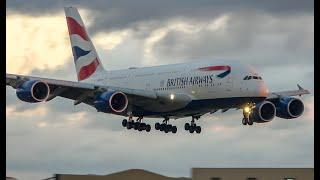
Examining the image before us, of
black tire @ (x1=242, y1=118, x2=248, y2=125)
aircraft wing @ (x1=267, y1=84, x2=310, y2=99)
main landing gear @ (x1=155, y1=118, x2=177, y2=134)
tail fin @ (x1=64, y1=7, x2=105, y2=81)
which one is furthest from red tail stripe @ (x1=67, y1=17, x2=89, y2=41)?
black tire @ (x1=242, y1=118, x2=248, y2=125)

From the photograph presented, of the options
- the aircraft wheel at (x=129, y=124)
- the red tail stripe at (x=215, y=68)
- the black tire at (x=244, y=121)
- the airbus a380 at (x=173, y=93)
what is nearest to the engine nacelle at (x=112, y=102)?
the airbus a380 at (x=173, y=93)

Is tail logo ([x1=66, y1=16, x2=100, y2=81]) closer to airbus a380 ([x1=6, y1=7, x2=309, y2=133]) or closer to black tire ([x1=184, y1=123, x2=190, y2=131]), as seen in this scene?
airbus a380 ([x1=6, y1=7, x2=309, y2=133])

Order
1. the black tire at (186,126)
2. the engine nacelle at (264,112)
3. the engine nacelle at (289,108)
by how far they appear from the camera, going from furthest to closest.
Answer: the engine nacelle at (289,108)
the black tire at (186,126)
the engine nacelle at (264,112)

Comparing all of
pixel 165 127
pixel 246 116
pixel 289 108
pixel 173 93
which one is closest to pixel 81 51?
pixel 165 127

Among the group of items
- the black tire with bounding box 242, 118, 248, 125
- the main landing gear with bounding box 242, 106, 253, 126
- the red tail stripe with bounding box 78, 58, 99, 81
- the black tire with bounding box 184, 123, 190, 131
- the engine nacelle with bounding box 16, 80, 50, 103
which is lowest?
the black tire with bounding box 242, 118, 248, 125

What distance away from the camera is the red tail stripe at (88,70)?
97206 millimetres

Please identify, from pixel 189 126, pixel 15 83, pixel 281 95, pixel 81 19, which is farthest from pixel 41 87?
pixel 81 19

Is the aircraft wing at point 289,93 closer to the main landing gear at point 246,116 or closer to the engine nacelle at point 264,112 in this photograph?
the engine nacelle at point 264,112

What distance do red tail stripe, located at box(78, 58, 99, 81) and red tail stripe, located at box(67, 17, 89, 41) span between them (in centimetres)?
677

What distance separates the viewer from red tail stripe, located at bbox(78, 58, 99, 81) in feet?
319
